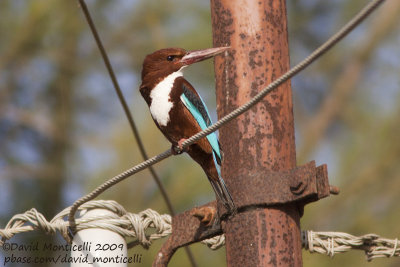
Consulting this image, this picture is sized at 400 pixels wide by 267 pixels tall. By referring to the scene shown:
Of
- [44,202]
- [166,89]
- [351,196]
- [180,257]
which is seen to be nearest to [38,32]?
[44,202]

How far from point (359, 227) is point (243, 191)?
3.17m

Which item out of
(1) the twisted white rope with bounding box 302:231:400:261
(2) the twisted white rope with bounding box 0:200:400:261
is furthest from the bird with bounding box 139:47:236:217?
(1) the twisted white rope with bounding box 302:231:400:261

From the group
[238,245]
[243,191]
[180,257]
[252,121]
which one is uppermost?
[180,257]

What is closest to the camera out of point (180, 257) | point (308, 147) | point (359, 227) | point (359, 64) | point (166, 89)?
point (166, 89)

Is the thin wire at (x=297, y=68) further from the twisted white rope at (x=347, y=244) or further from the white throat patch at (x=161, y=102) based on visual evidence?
the twisted white rope at (x=347, y=244)

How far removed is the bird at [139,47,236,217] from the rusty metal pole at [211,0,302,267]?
0.18 meters

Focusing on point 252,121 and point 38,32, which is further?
point 38,32

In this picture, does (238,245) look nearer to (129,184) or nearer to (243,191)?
(243,191)

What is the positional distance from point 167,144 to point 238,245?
3152mm

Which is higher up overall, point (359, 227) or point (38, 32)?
point (38, 32)

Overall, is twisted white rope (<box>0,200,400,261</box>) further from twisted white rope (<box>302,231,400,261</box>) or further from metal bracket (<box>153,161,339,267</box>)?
metal bracket (<box>153,161,339,267</box>)

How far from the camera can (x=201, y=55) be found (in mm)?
3512

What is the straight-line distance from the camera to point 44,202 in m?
6.15

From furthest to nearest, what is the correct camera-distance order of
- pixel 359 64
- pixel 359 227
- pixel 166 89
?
1. pixel 359 64
2. pixel 359 227
3. pixel 166 89
